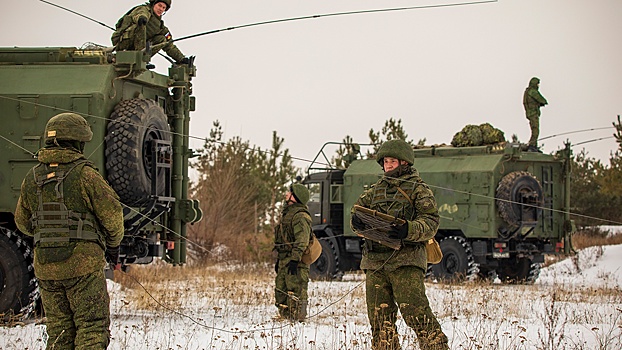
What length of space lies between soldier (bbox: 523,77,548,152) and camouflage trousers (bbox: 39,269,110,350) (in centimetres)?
1524

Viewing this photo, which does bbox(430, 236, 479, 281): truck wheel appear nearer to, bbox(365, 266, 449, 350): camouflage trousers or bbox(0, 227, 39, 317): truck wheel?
bbox(0, 227, 39, 317): truck wheel

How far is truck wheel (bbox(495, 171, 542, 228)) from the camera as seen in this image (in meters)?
18.9

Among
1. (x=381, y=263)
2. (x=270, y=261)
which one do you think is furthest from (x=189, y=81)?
(x=270, y=261)

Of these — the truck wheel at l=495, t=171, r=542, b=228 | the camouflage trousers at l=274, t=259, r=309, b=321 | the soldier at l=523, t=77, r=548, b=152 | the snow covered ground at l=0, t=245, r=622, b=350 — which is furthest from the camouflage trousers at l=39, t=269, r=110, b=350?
the soldier at l=523, t=77, r=548, b=152

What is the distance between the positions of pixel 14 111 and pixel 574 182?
31744 mm

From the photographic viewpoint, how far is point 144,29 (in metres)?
11.6

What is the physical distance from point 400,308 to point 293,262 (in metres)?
3.93

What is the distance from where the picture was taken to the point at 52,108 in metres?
10.5

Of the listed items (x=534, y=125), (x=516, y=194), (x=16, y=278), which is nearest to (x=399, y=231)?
(x=16, y=278)

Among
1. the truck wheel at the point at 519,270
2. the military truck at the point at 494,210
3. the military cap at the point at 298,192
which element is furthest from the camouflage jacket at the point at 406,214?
the truck wheel at the point at 519,270

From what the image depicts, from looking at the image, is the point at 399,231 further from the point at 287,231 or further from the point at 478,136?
the point at 478,136

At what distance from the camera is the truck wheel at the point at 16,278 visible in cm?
1032

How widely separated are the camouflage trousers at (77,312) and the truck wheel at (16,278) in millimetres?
3692

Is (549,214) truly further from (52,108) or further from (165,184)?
(52,108)
